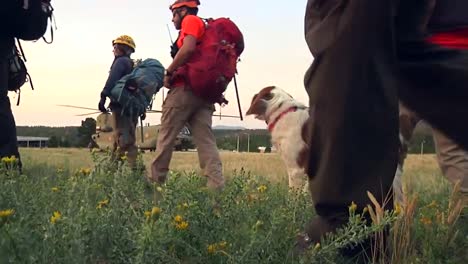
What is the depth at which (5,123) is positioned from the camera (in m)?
5.44

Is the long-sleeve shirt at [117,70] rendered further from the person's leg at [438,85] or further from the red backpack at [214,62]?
the person's leg at [438,85]

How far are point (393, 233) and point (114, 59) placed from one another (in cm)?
807

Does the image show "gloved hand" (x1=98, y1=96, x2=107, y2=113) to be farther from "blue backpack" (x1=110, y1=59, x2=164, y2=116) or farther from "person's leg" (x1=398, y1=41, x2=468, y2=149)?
"person's leg" (x1=398, y1=41, x2=468, y2=149)

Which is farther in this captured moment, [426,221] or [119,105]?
[119,105]

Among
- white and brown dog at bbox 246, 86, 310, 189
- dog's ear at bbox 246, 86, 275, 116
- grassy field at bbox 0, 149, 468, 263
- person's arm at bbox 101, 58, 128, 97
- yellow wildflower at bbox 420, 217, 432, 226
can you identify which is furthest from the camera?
person's arm at bbox 101, 58, 128, 97

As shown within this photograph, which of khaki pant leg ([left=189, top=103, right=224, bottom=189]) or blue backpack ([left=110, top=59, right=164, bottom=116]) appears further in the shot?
blue backpack ([left=110, top=59, right=164, bottom=116])

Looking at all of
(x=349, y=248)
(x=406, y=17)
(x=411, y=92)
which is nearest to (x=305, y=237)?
(x=349, y=248)

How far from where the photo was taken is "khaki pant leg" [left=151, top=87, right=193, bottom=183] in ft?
25.1

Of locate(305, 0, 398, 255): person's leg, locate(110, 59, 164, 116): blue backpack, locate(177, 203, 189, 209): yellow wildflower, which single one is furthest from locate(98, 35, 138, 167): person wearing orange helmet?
locate(177, 203, 189, 209): yellow wildflower

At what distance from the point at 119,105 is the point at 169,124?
2281 mm

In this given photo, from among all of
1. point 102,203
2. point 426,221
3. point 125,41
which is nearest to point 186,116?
point 125,41

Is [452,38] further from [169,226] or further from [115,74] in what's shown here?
[115,74]

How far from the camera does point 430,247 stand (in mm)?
3342

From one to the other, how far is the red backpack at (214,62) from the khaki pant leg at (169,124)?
174 millimetres
